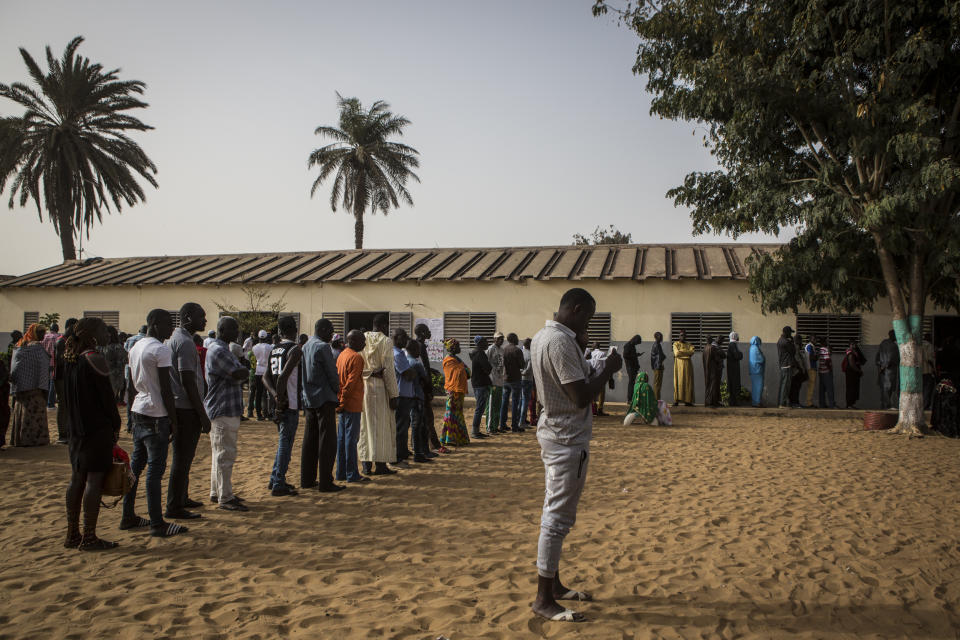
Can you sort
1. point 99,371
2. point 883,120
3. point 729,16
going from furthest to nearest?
1. point 729,16
2. point 883,120
3. point 99,371

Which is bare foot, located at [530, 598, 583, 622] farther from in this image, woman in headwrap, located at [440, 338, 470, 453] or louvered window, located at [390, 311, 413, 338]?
louvered window, located at [390, 311, 413, 338]

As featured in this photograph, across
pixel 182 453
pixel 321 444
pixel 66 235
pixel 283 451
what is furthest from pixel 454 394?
pixel 66 235

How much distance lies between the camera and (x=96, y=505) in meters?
4.96

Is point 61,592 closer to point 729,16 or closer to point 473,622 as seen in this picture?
point 473,622

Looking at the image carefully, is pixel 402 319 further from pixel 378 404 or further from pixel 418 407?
pixel 378 404

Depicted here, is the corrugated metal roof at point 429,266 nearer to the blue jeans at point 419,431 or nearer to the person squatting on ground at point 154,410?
the blue jeans at point 419,431

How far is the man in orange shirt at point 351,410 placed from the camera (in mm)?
7465

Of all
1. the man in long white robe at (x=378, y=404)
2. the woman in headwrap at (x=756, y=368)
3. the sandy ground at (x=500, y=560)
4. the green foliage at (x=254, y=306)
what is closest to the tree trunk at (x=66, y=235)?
the green foliage at (x=254, y=306)

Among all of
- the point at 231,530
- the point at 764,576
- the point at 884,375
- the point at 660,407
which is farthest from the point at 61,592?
the point at 884,375

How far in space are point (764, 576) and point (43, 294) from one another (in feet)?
80.9

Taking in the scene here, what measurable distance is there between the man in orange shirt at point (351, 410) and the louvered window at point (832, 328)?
12955mm

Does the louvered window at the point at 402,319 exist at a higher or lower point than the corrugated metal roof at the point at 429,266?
lower

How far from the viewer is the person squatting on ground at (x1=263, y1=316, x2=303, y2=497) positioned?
6844 millimetres

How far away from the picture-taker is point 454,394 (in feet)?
32.9
